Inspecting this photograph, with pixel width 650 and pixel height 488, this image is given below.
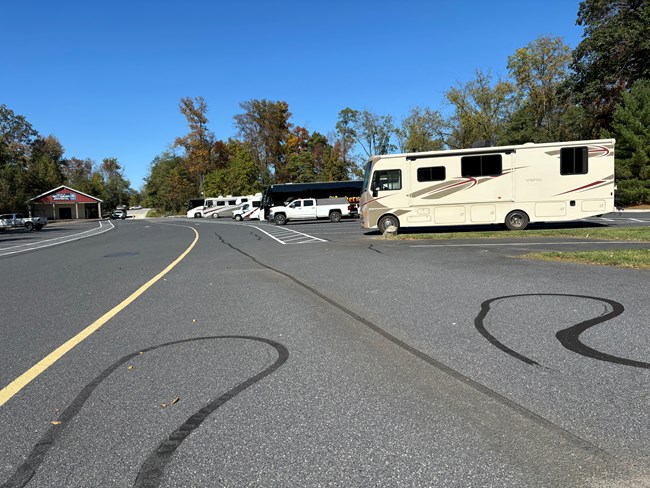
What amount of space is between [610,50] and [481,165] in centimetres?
2768

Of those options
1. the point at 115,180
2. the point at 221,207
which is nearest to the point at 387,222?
the point at 221,207

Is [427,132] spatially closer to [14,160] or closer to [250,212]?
[250,212]

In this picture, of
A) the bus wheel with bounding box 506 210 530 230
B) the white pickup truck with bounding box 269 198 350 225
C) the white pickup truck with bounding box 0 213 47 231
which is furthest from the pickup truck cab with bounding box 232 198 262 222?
the bus wheel with bounding box 506 210 530 230

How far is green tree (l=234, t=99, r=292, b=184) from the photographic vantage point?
84312 millimetres

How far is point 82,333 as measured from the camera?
18.6 feet

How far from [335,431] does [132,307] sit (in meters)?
4.91

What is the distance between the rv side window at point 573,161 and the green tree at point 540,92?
30.3 m

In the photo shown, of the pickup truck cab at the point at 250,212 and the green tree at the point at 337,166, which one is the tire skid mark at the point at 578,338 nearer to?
the pickup truck cab at the point at 250,212

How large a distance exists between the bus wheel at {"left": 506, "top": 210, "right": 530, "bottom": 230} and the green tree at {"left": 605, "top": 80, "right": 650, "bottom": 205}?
22.2 metres

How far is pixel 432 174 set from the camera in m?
20.0

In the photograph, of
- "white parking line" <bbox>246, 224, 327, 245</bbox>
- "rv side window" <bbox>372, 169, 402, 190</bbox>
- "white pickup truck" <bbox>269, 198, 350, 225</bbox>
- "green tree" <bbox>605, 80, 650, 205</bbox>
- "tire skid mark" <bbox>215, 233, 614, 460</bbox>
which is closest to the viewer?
"tire skid mark" <bbox>215, 233, 614, 460</bbox>

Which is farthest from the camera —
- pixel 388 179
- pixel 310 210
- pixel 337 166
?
pixel 337 166

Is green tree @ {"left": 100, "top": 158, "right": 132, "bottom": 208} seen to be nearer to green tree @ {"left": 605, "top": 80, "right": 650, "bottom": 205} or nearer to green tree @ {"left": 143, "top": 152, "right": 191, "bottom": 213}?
green tree @ {"left": 143, "top": 152, "right": 191, "bottom": 213}

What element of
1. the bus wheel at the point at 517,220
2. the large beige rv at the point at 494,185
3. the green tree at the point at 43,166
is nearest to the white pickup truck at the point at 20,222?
the green tree at the point at 43,166
